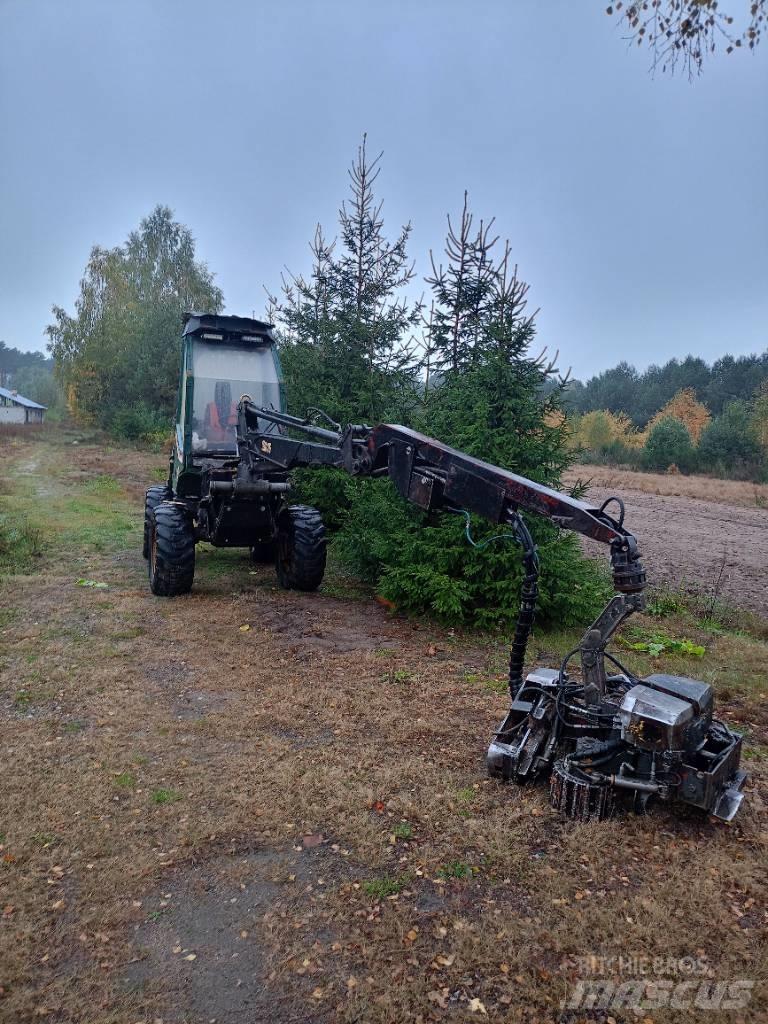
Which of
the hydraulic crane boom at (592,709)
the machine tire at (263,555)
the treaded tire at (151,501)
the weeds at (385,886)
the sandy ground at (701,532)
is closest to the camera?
the weeds at (385,886)

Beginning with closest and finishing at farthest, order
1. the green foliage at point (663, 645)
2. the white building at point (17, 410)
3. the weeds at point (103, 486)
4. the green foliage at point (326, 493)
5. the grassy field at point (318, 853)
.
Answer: the grassy field at point (318, 853) → the green foliage at point (663, 645) → the green foliage at point (326, 493) → the weeds at point (103, 486) → the white building at point (17, 410)

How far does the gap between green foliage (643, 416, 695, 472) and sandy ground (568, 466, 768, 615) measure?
179 inches

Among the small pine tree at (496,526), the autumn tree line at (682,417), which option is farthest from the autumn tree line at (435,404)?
the autumn tree line at (682,417)

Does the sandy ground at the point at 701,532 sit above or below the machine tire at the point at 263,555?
above

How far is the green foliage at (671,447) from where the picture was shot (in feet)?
124

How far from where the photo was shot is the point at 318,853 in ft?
12.5

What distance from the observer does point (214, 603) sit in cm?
864

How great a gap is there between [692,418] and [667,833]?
49815 mm

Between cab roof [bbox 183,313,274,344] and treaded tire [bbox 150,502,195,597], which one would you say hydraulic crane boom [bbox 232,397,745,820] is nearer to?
treaded tire [bbox 150,502,195,597]

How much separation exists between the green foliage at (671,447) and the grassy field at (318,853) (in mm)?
33354

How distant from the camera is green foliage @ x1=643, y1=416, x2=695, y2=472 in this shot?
124 feet

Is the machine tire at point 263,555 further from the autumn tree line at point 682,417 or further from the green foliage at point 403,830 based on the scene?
the autumn tree line at point 682,417

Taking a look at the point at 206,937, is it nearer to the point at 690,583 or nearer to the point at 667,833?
the point at 667,833
